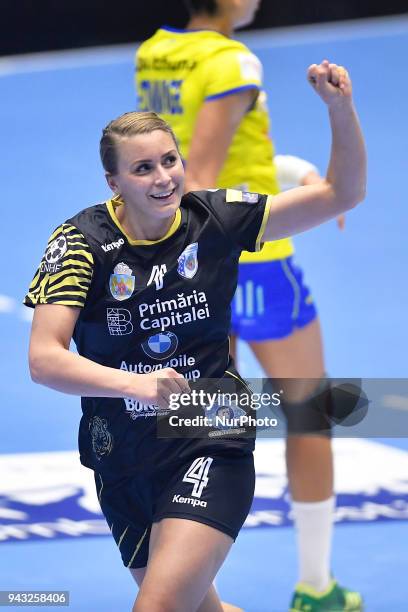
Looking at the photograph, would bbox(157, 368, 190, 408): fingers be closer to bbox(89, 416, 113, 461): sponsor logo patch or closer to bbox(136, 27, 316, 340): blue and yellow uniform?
bbox(89, 416, 113, 461): sponsor logo patch

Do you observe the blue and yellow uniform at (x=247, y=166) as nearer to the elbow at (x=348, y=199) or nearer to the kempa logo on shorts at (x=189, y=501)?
the elbow at (x=348, y=199)

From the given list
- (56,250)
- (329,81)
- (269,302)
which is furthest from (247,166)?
(56,250)

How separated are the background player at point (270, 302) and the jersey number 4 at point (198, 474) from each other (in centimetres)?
91

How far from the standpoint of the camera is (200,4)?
4.14 m

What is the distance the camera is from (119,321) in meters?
3.07

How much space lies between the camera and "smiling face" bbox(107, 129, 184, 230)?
121 inches

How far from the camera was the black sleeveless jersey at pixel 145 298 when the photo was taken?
3.06 m

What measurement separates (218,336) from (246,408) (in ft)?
0.66

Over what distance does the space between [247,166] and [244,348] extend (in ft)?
7.82

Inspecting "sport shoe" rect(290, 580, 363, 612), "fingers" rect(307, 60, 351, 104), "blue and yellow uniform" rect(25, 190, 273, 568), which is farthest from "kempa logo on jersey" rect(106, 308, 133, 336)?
"sport shoe" rect(290, 580, 363, 612)

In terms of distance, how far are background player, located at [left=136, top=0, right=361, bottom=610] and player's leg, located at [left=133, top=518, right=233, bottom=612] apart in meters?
1.07

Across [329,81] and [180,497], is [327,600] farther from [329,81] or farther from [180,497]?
[329,81]

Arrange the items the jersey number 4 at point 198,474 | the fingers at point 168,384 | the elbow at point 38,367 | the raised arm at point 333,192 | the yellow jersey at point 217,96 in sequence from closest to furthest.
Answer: the fingers at point 168,384, the elbow at point 38,367, the jersey number 4 at point 198,474, the raised arm at point 333,192, the yellow jersey at point 217,96

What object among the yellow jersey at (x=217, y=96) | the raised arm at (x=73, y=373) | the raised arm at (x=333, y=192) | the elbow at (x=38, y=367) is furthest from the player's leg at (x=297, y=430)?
the elbow at (x=38, y=367)
